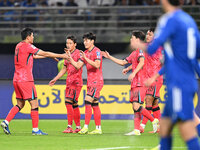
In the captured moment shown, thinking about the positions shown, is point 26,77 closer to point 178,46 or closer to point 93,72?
point 93,72

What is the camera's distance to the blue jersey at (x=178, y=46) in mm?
4754

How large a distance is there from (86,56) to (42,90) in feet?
14.4

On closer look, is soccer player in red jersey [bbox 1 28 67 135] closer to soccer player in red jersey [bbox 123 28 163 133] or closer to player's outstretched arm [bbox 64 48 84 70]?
player's outstretched arm [bbox 64 48 84 70]

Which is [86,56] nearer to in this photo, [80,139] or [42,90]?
[80,139]

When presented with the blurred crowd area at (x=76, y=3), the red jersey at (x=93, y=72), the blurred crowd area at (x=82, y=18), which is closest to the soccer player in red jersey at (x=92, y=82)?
the red jersey at (x=93, y=72)

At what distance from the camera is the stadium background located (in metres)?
14.8

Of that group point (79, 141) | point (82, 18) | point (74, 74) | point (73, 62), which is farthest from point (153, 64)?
point (82, 18)

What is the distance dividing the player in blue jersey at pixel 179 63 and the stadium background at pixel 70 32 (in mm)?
9751

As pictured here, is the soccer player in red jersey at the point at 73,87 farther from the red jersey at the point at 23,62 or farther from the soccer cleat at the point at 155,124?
the soccer cleat at the point at 155,124

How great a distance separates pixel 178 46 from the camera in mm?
4816

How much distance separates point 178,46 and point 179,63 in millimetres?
165

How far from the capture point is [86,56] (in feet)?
35.4

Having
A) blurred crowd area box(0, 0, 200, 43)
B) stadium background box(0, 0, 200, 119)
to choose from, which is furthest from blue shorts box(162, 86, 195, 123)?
blurred crowd area box(0, 0, 200, 43)

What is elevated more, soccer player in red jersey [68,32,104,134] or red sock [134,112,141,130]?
soccer player in red jersey [68,32,104,134]
